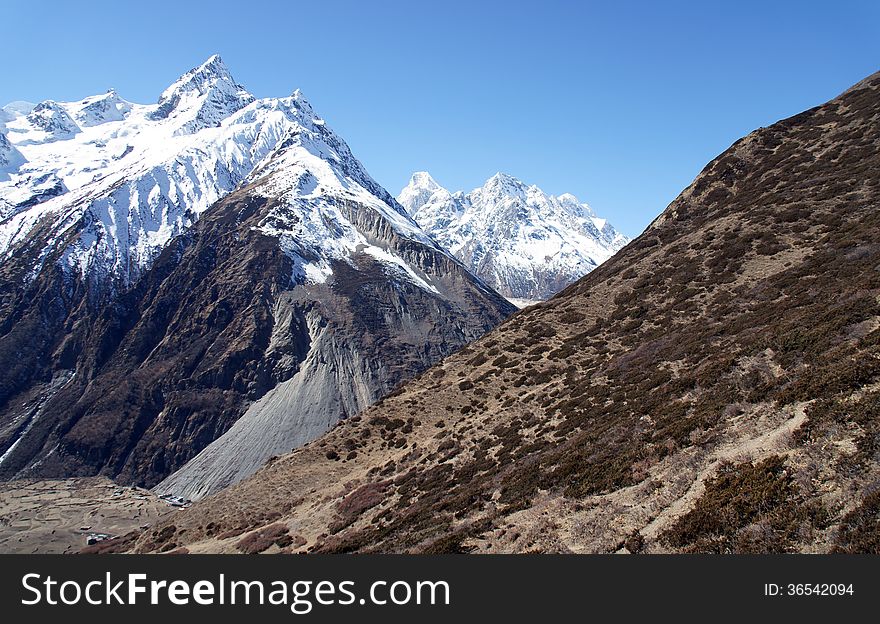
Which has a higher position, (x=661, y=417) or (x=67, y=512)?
(x=661, y=417)

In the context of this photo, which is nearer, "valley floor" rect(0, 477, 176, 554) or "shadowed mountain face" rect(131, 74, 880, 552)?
"shadowed mountain face" rect(131, 74, 880, 552)

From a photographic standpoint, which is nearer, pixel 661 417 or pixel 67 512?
pixel 661 417

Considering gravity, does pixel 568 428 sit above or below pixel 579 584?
above

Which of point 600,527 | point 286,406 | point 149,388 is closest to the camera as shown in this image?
point 600,527

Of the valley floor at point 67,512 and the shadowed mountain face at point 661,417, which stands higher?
the shadowed mountain face at point 661,417

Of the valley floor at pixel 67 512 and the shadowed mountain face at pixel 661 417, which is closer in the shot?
the shadowed mountain face at pixel 661 417

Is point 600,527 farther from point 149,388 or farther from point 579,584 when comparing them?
point 149,388

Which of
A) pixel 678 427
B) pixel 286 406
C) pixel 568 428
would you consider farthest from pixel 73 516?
pixel 678 427

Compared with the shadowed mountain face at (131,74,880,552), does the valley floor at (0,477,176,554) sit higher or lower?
lower
